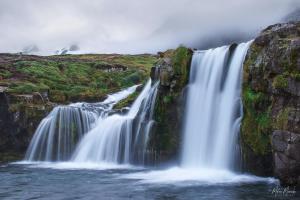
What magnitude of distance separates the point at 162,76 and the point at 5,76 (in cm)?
2246

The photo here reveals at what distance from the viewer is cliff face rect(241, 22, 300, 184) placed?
22922 mm

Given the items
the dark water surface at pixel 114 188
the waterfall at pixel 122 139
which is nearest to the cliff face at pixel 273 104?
the dark water surface at pixel 114 188

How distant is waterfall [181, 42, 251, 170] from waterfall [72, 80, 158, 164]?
3.56 meters

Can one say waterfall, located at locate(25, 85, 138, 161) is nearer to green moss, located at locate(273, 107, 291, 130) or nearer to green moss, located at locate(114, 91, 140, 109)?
green moss, located at locate(114, 91, 140, 109)

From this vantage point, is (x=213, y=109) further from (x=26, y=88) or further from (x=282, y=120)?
(x=26, y=88)

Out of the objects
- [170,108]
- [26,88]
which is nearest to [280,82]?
[170,108]

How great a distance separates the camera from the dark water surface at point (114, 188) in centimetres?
2234

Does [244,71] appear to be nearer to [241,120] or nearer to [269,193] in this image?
[241,120]

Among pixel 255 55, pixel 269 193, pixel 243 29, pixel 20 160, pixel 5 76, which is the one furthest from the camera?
pixel 243 29

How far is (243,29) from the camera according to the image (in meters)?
151

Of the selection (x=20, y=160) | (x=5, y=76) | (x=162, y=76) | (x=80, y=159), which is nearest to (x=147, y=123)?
(x=162, y=76)

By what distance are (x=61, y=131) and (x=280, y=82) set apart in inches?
770

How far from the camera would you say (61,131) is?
126ft

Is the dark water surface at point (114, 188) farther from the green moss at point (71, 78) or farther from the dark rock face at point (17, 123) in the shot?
the green moss at point (71, 78)
